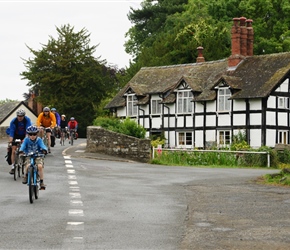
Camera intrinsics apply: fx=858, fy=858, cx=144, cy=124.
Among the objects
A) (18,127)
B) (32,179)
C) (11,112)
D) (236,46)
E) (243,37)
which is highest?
(243,37)

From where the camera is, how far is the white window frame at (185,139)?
64544 mm

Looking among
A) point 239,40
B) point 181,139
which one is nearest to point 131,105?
point 181,139

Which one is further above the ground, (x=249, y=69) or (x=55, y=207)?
(x=249, y=69)

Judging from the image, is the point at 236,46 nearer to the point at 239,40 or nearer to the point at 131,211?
Result: the point at 239,40

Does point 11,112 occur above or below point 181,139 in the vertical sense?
above

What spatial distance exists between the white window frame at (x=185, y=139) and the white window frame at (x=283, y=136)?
22.7 feet

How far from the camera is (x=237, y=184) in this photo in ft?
79.6

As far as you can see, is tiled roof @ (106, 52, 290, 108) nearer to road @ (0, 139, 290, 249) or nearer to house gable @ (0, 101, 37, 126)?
road @ (0, 139, 290, 249)

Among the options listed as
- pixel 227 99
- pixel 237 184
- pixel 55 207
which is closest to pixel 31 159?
pixel 55 207

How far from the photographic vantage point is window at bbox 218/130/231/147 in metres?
61.4

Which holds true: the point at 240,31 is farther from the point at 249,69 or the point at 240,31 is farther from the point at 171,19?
the point at 171,19

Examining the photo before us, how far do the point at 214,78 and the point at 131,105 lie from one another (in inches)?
323

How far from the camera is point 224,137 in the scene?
203 ft

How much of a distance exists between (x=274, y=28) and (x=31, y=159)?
61.6 meters
